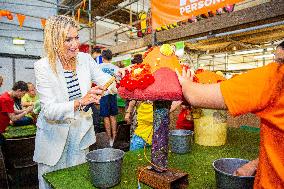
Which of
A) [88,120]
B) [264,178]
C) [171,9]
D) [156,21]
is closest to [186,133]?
[88,120]

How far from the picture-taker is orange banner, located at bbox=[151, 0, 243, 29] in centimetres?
304

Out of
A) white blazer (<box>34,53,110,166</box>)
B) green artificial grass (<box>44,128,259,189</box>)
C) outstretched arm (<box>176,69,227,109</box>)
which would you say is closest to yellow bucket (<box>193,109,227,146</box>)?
green artificial grass (<box>44,128,259,189</box>)

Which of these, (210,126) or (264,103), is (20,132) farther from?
(264,103)

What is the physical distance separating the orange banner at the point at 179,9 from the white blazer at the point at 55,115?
190 cm

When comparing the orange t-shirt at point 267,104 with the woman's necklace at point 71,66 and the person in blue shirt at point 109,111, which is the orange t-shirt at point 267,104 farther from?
the person in blue shirt at point 109,111

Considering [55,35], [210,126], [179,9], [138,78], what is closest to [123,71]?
[138,78]

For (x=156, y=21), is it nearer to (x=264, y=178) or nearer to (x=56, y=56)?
(x=56, y=56)

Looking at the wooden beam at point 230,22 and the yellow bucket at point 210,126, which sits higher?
the wooden beam at point 230,22

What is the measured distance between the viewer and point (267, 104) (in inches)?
32.5

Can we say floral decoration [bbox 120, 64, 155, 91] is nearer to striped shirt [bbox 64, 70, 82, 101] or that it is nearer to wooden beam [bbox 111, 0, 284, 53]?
striped shirt [bbox 64, 70, 82, 101]

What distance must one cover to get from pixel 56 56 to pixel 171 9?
7.79 ft

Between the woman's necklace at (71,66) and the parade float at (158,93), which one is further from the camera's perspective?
the woman's necklace at (71,66)

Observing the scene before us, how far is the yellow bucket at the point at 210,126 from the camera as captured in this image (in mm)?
1997

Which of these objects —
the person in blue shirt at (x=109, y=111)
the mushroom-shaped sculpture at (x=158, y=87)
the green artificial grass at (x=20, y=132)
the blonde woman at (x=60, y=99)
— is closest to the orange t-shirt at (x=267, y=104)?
the mushroom-shaped sculpture at (x=158, y=87)
